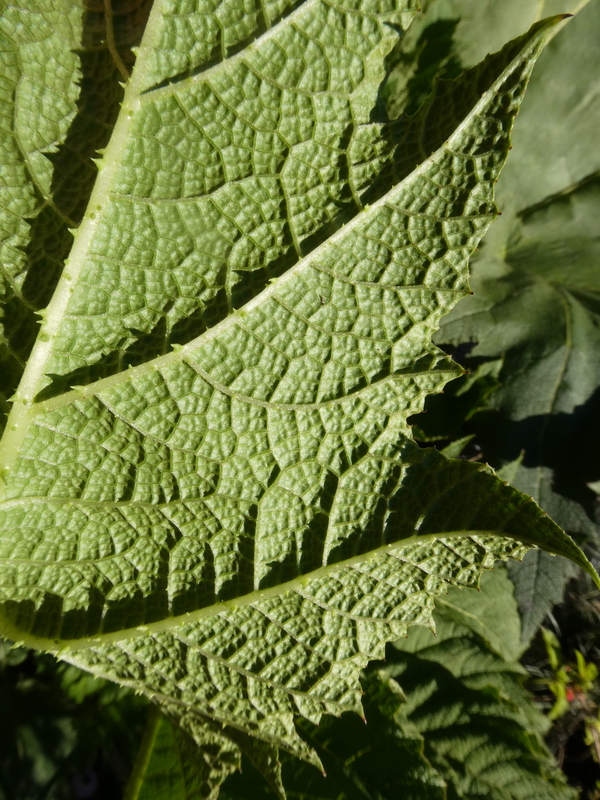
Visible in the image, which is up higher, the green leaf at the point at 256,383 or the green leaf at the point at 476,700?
the green leaf at the point at 256,383

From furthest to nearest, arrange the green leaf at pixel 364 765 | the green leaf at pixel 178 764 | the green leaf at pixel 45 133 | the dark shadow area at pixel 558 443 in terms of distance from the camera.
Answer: the dark shadow area at pixel 558 443 < the green leaf at pixel 364 765 < the green leaf at pixel 178 764 < the green leaf at pixel 45 133

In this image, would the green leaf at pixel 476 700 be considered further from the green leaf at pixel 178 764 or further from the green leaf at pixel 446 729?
the green leaf at pixel 178 764

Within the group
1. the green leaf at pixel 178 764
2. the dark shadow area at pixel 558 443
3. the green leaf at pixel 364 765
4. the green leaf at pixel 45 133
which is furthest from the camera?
the dark shadow area at pixel 558 443

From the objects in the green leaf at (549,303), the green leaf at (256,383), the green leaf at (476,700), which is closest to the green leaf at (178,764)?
the green leaf at (256,383)

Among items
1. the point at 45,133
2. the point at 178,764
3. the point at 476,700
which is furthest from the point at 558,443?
the point at 45,133

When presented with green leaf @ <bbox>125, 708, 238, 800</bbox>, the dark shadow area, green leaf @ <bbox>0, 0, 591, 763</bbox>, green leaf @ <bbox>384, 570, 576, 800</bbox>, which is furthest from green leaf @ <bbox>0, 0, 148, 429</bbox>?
green leaf @ <bbox>384, 570, 576, 800</bbox>

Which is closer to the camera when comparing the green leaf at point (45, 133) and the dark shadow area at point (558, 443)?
the green leaf at point (45, 133)
